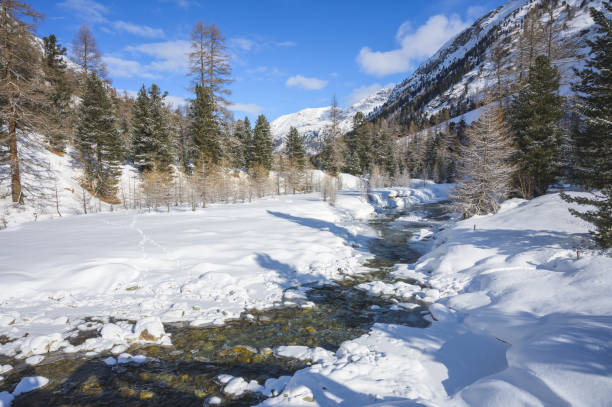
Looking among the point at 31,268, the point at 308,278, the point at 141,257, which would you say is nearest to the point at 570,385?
the point at 308,278

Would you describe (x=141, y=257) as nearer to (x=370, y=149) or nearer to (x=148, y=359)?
(x=148, y=359)

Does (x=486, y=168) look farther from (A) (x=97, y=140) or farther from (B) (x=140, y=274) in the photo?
(A) (x=97, y=140)

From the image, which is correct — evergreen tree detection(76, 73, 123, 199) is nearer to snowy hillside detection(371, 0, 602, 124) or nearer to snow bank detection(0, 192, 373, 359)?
snow bank detection(0, 192, 373, 359)

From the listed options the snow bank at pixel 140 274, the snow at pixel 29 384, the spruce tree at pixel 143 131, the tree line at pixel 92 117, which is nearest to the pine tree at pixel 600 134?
the snow bank at pixel 140 274

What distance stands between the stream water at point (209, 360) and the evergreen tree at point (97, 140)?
22.7 meters

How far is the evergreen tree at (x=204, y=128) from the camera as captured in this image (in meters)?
26.1

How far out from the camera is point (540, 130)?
1738 centimetres

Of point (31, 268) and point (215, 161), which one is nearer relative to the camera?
point (31, 268)

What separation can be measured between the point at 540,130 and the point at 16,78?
1304 inches

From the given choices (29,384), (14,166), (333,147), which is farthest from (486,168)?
(333,147)

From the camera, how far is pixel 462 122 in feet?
214

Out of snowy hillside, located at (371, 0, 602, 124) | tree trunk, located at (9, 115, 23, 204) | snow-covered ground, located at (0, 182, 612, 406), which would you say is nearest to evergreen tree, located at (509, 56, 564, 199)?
snow-covered ground, located at (0, 182, 612, 406)

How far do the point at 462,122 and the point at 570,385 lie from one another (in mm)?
76571

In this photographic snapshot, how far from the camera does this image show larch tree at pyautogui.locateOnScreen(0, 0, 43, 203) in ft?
44.1
